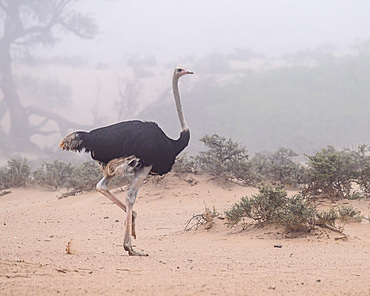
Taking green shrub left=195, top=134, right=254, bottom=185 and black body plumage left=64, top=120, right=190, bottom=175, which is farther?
green shrub left=195, top=134, right=254, bottom=185

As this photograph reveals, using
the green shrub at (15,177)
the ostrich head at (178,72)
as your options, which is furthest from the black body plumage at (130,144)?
the green shrub at (15,177)

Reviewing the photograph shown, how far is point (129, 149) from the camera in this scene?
16.8 feet

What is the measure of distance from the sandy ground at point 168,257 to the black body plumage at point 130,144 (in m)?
1.13

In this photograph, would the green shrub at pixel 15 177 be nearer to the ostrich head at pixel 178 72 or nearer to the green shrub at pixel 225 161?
the green shrub at pixel 225 161

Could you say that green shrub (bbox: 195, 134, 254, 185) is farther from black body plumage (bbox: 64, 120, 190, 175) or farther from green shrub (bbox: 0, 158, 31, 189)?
black body plumage (bbox: 64, 120, 190, 175)

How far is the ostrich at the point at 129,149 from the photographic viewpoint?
5.12 m

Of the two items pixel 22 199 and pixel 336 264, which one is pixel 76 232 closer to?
pixel 336 264

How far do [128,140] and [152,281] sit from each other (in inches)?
89.8

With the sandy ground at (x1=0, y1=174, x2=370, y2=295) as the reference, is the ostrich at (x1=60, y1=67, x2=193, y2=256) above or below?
above

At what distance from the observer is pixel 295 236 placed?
5.96 m

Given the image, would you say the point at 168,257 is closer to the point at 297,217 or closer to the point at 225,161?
the point at 297,217

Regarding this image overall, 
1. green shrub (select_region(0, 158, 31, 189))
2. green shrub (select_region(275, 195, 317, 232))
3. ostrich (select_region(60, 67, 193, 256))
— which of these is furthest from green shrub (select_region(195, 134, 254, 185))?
ostrich (select_region(60, 67, 193, 256))

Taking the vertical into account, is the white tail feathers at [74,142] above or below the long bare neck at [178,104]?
below

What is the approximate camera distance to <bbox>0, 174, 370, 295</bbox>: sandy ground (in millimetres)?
3053
